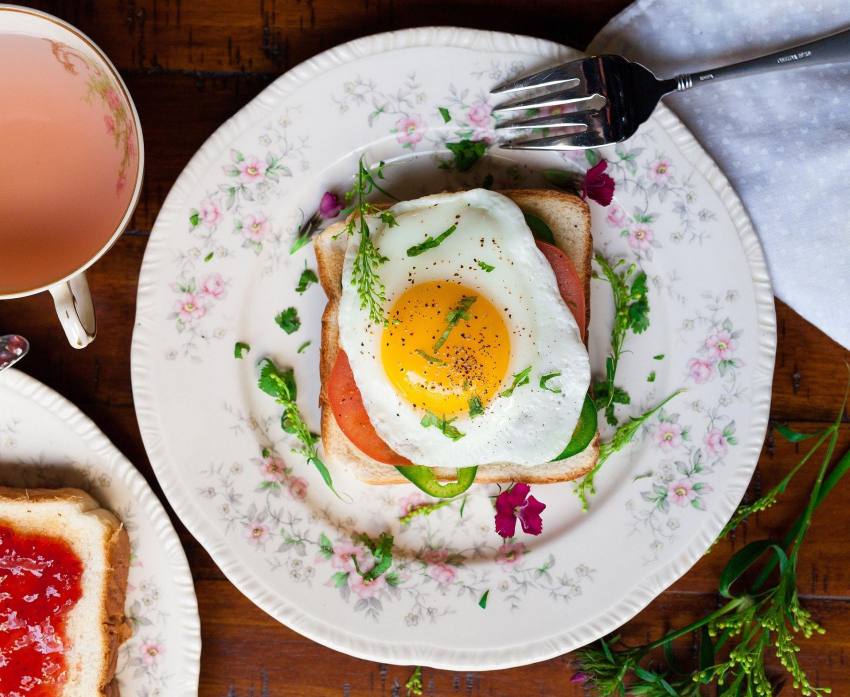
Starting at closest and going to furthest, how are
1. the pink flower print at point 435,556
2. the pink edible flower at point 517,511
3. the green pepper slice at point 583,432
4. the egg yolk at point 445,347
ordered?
the egg yolk at point 445,347 < the green pepper slice at point 583,432 < the pink edible flower at point 517,511 < the pink flower print at point 435,556

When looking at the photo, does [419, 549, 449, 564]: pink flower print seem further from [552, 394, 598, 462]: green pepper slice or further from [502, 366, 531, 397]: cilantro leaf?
[502, 366, 531, 397]: cilantro leaf

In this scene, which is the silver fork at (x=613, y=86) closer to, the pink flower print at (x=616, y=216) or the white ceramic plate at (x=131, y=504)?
the pink flower print at (x=616, y=216)

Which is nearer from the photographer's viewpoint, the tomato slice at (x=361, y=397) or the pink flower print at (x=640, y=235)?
the tomato slice at (x=361, y=397)

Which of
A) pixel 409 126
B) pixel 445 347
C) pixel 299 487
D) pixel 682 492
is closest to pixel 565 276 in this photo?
pixel 445 347

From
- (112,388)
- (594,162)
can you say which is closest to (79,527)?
(112,388)

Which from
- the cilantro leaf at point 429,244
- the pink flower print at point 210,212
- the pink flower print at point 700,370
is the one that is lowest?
the pink flower print at point 700,370

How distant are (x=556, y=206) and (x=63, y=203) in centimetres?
170

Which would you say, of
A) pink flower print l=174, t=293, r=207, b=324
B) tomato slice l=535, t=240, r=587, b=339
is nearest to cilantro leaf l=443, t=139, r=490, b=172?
tomato slice l=535, t=240, r=587, b=339

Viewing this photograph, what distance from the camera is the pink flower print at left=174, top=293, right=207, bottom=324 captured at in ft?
8.32

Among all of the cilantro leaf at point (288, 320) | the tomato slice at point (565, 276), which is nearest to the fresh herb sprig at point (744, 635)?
the tomato slice at point (565, 276)

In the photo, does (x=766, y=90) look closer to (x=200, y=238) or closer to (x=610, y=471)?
(x=610, y=471)

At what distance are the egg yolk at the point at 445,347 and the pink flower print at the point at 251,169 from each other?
757mm

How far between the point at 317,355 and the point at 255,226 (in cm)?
55

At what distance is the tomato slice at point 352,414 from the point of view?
7.98ft
